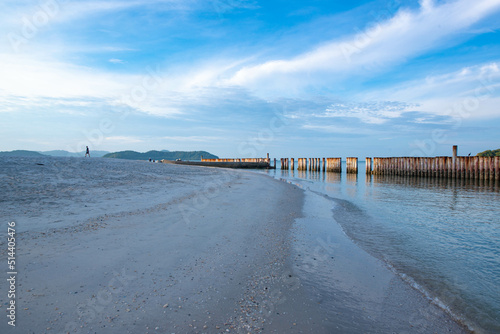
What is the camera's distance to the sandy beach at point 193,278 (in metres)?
2.98

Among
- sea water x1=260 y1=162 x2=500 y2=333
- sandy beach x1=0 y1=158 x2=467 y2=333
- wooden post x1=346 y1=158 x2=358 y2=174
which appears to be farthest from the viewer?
wooden post x1=346 y1=158 x2=358 y2=174

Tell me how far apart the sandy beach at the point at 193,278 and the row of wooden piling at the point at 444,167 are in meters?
31.2

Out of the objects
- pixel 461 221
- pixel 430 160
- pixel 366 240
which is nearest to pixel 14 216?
pixel 366 240

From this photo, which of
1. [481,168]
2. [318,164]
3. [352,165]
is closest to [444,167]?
[481,168]

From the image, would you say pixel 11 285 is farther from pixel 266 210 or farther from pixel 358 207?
pixel 358 207

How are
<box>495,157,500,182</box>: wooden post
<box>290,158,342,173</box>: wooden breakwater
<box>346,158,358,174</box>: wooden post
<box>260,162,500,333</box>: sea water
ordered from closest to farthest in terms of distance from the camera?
<box>260,162,500,333</box>: sea water → <box>495,157,500,182</box>: wooden post → <box>346,158,358,174</box>: wooden post → <box>290,158,342,173</box>: wooden breakwater

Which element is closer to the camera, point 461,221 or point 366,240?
point 366,240

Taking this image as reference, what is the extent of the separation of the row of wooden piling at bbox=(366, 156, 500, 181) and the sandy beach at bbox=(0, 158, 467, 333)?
31.2 meters

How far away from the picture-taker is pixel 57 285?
352cm

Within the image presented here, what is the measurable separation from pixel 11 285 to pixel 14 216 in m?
A: 4.17

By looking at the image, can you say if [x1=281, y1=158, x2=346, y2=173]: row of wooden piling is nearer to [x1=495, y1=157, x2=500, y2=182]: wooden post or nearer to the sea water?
[x1=495, y1=157, x2=500, y2=182]: wooden post

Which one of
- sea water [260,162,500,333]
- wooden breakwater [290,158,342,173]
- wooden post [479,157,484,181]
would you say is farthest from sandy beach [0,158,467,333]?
wooden breakwater [290,158,342,173]

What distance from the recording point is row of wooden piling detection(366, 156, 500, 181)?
2856 cm

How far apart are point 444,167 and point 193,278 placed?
37.8 metres
